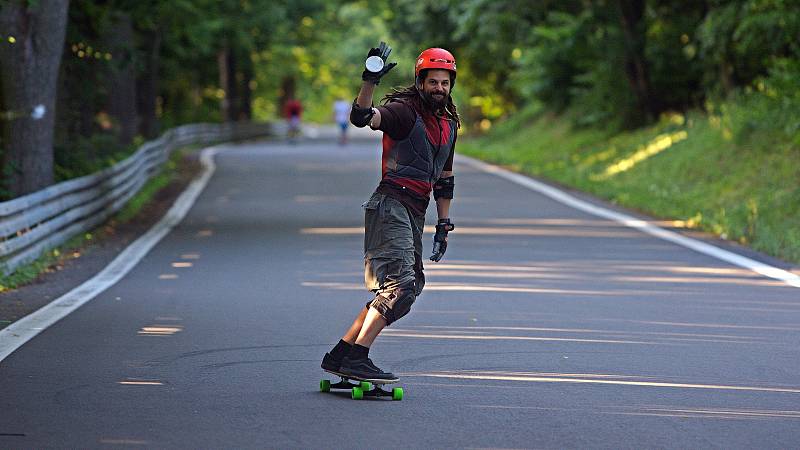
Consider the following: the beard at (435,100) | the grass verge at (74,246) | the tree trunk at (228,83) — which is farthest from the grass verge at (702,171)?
the tree trunk at (228,83)

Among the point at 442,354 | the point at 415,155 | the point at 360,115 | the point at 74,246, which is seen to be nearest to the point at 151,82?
the point at 74,246

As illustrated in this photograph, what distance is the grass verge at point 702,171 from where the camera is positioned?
64.4 feet

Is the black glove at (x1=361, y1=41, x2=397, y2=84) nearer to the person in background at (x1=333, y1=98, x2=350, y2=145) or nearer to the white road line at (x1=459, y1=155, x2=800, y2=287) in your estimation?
the white road line at (x1=459, y1=155, x2=800, y2=287)

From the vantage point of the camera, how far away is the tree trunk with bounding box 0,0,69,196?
61.8ft

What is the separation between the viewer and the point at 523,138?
46688 mm

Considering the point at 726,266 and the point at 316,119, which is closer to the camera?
the point at 726,266

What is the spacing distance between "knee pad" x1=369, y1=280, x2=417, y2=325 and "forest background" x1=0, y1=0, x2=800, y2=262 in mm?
8644

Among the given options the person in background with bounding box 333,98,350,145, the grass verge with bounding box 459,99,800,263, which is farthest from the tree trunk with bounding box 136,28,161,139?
the grass verge with bounding box 459,99,800,263

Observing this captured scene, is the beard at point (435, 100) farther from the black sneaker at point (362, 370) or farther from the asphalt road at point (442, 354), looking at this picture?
the asphalt road at point (442, 354)

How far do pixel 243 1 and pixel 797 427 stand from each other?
5101 centimetres

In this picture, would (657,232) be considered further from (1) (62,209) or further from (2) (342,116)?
(2) (342,116)

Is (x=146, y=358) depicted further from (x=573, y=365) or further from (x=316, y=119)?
(x=316, y=119)

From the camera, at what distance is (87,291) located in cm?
1352

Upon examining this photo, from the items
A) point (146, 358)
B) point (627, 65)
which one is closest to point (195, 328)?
point (146, 358)
